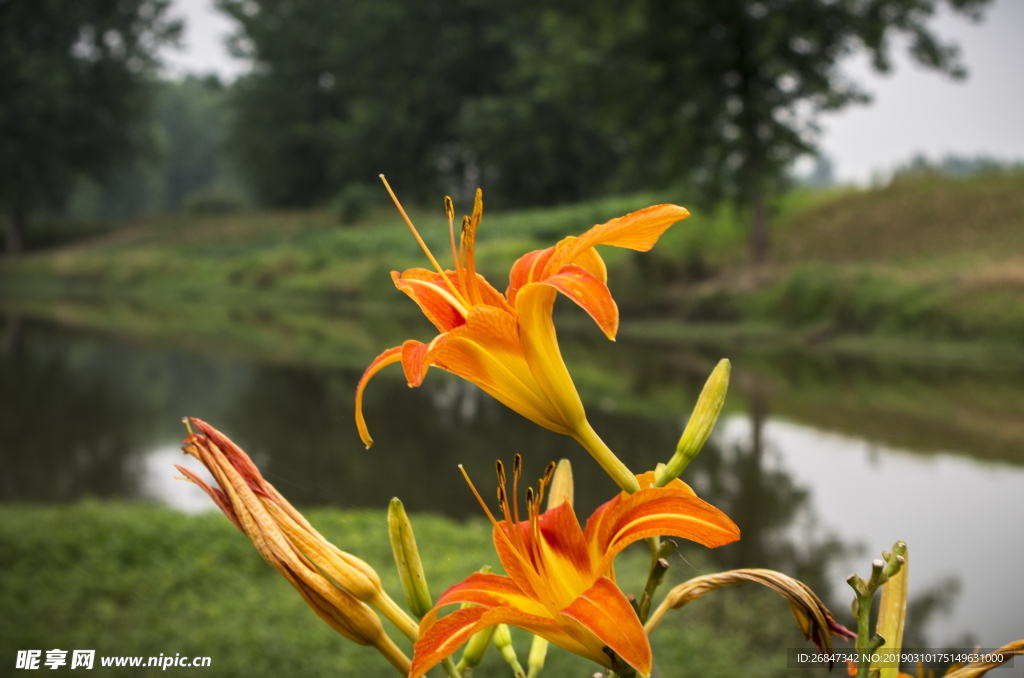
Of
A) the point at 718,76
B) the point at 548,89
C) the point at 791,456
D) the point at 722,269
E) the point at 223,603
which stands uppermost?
the point at 548,89

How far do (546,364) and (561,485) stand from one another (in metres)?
0.10

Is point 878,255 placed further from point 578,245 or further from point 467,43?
point 467,43

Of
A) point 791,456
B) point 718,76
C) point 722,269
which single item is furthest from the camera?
point 722,269

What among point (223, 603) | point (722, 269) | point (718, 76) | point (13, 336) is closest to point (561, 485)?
point (718, 76)

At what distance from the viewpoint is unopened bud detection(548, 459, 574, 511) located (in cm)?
41

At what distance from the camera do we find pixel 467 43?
11.7 metres

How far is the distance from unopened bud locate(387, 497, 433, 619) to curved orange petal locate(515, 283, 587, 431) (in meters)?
0.11

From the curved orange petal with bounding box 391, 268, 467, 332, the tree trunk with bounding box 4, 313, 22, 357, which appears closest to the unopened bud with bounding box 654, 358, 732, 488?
the curved orange petal with bounding box 391, 268, 467, 332

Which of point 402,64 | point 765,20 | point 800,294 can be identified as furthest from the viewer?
point 402,64

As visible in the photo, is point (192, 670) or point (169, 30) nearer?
point (192, 670)

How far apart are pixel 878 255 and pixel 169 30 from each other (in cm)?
1213

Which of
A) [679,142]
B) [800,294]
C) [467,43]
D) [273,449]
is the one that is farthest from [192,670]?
[467,43]

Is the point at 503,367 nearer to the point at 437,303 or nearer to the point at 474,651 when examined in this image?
the point at 437,303

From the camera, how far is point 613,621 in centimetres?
29
